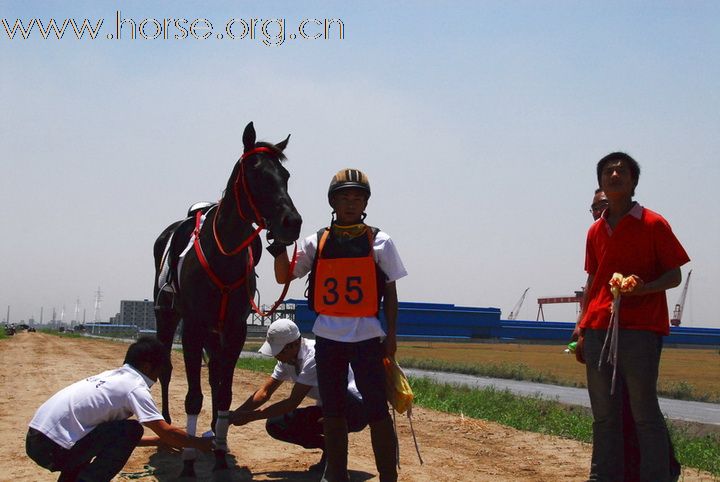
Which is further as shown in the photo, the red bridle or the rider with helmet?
the red bridle

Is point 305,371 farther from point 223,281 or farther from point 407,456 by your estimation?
point 407,456

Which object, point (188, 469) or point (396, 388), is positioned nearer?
point (396, 388)

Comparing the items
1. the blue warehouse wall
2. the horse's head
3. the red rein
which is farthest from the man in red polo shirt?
the blue warehouse wall

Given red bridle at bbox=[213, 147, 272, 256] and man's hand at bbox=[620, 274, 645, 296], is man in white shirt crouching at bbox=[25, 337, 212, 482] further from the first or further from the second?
man's hand at bbox=[620, 274, 645, 296]

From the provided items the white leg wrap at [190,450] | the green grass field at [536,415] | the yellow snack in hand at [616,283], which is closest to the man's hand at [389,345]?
the yellow snack in hand at [616,283]

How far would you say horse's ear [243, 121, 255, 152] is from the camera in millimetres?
5535

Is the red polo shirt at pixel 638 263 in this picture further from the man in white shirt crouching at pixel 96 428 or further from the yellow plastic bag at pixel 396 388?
the man in white shirt crouching at pixel 96 428

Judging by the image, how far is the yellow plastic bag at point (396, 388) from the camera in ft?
16.0

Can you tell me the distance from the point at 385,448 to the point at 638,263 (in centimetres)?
193

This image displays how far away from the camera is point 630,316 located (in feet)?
14.4

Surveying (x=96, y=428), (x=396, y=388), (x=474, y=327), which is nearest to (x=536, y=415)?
(x=396, y=388)

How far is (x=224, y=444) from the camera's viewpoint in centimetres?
569

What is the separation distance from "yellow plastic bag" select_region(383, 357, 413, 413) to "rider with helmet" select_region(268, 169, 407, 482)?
120 mm

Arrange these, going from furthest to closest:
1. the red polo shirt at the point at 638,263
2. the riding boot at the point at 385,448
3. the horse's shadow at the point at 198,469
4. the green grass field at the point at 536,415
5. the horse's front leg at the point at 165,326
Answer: the horse's front leg at the point at 165,326 → the green grass field at the point at 536,415 → the horse's shadow at the point at 198,469 → the riding boot at the point at 385,448 → the red polo shirt at the point at 638,263
